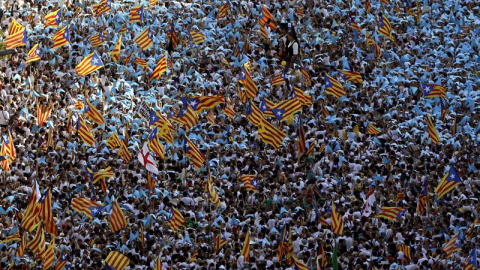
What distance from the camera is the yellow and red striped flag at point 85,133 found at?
1045 inches

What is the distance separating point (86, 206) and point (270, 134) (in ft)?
14.9

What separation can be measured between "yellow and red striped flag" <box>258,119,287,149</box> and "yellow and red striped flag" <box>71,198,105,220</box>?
4.11 meters

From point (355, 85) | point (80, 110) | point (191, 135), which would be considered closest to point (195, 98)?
point (191, 135)

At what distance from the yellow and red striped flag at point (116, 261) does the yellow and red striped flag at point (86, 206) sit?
1548 millimetres

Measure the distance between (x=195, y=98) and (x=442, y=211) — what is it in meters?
6.32

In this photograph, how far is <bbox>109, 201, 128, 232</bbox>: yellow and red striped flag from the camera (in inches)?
943

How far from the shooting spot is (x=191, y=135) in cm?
2741

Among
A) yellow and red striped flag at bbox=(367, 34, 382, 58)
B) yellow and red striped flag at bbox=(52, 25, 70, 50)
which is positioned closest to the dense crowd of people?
yellow and red striped flag at bbox=(367, 34, 382, 58)

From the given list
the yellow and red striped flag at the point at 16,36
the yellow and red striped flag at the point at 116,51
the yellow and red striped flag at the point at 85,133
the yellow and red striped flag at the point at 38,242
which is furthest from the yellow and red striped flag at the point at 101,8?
the yellow and red striped flag at the point at 38,242

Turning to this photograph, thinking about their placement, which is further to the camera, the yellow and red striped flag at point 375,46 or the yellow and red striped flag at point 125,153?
the yellow and red striped flag at point 375,46

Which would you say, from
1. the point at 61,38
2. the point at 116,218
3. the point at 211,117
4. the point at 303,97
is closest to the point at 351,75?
the point at 303,97

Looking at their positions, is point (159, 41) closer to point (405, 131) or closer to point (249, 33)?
point (249, 33)

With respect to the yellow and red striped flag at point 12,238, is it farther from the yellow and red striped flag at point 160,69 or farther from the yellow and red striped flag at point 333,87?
the yellow and red striped flag at point 333,87

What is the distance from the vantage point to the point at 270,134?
2578 cm
